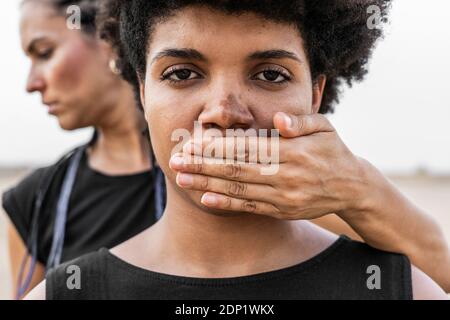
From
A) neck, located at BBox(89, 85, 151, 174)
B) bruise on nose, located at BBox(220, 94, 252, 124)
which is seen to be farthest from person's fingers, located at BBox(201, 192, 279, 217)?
neck, located at BBox(89, 85, 151, 174)

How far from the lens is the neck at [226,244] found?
7.18 feet

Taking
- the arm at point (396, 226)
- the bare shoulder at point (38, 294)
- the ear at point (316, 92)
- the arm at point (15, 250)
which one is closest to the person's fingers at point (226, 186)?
the arm at point (396, 226)

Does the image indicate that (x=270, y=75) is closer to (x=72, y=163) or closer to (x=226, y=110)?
(x=226, y=110)

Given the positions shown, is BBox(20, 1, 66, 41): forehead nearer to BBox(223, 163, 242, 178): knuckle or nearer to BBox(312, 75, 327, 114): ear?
BBox(312, 75, 327, 114): ear

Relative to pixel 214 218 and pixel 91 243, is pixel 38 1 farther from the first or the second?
pixel 214 218

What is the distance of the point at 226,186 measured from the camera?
6.14 ft

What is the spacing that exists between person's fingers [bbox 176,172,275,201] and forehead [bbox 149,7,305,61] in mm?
379

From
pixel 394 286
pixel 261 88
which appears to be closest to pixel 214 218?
pixel 261 88

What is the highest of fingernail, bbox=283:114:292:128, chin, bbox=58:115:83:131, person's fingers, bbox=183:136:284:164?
chin, bbox=58:115:83:131

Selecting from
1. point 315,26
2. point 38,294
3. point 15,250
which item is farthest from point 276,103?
point 15,250

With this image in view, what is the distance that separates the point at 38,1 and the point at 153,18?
184 cm

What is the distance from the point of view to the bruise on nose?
6.27ft

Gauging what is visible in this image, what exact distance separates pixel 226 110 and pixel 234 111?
2 cm

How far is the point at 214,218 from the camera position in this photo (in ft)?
7.23
